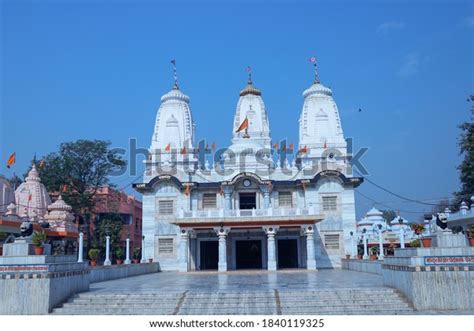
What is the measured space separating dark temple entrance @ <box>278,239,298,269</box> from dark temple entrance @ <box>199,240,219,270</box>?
4.03 meters

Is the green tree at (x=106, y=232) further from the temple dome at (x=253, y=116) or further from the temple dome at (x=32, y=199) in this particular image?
the temple dome at (x=253, y=116)

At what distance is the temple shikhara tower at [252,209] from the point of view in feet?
84.7

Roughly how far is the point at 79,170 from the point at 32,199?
4553mm

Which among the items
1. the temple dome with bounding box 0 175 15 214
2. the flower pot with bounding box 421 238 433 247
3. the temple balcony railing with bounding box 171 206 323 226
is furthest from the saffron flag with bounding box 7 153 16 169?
the flower pot with bounding box 421 238 433 247

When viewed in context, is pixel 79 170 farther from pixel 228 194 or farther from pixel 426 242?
pixel 426 242

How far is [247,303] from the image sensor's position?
11.7m

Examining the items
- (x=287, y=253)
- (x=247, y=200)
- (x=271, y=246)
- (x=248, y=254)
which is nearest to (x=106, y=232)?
(x=247, y=200)

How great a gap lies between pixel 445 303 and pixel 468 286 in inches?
26.6

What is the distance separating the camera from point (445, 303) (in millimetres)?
10688

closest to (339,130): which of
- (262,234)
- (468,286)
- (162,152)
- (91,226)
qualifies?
(262,234)

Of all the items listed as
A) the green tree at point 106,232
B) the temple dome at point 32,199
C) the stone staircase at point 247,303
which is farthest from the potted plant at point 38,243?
the green tree at point 106,232

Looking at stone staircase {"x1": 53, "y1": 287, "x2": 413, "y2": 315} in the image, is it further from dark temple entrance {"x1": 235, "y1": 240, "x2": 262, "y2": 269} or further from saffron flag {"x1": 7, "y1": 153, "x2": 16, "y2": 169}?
saffron flag {"x1": 7, "y1": 153, "x2": 16, "y2": 169}

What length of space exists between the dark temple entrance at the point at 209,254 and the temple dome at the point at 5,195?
45.0 ft
